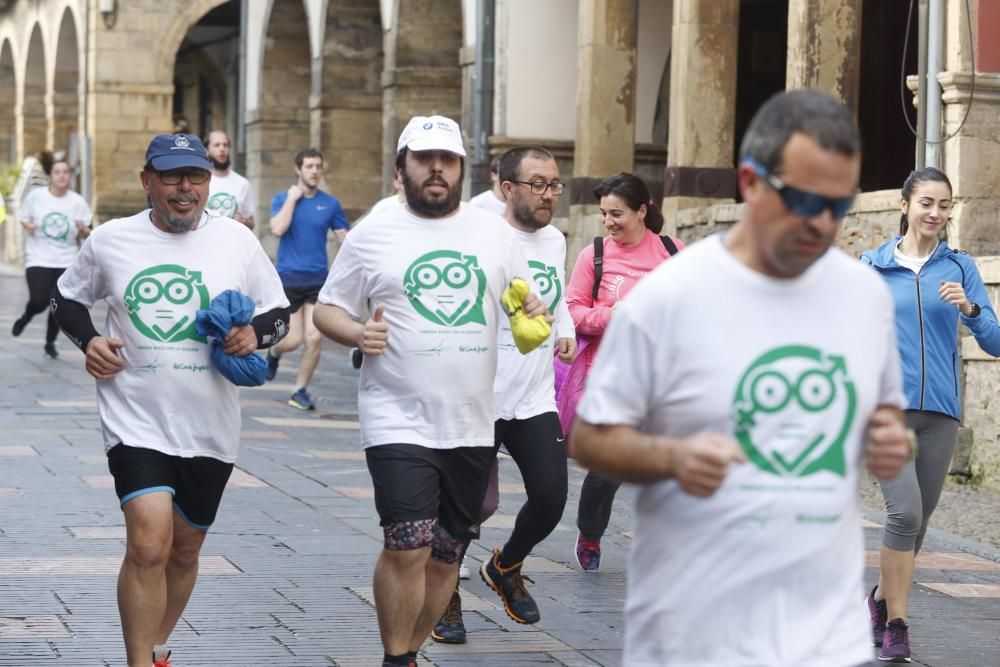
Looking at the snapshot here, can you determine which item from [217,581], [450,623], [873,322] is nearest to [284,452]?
Result: [217,581]

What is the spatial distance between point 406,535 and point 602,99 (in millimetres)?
11536

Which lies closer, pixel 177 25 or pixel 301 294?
pixel 301 294

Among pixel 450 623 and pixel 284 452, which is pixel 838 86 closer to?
pixel 284 452

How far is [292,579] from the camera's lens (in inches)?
285

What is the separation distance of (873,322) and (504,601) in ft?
11.7

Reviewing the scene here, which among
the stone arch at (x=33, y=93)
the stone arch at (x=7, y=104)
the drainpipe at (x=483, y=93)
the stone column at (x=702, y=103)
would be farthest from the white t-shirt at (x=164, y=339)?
the stone arch at (x=7, y=104)

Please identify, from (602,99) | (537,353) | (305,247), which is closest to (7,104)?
(602,99)

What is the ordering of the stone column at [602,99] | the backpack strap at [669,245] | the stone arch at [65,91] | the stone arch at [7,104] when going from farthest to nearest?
1. the stone arch at [7,104]
2. the stone arch at [65,91]
3. the stone column at [602,99]
4. the backpack strap at [669,245]

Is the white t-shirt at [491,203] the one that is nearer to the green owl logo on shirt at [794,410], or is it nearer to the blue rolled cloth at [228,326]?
the blue rolled cloth at [228,326]

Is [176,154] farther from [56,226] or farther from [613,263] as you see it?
[56,226]

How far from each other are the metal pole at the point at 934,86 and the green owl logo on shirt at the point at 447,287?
625cm

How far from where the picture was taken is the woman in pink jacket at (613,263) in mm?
7445

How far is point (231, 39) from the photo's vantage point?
3719 centimetres

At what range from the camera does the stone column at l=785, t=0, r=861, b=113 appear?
12695 mm
